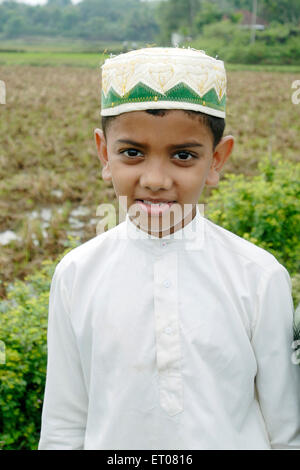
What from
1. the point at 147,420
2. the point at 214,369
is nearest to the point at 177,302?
the point at 214,369

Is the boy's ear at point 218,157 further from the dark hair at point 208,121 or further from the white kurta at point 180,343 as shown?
the white kurta at point 180,343

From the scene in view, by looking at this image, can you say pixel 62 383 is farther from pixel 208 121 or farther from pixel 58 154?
pixel 58 154

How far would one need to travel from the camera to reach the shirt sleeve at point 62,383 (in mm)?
1185

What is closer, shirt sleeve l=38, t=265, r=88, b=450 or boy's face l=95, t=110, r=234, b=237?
boy's face l=95, t=110, r=234, b=237

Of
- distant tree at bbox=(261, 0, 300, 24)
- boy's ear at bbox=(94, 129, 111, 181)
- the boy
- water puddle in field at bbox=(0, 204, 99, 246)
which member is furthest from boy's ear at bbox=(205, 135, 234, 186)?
distant tree at bbox=(261, 0, 300, 24)

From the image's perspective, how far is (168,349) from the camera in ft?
3.53

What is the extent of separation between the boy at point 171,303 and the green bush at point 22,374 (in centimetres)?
82

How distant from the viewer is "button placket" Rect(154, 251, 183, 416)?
1070 mm

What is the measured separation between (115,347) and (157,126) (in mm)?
521

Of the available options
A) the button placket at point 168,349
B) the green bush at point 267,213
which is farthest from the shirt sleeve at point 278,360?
the green bush at point 267,213

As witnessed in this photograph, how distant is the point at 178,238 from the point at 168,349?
0.27 m

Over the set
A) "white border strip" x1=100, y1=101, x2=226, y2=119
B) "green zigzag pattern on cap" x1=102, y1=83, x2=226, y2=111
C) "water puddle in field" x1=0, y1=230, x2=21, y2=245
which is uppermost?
"green zigzag pattern on cap" x1=102, y1=83, x2=226, y2=111

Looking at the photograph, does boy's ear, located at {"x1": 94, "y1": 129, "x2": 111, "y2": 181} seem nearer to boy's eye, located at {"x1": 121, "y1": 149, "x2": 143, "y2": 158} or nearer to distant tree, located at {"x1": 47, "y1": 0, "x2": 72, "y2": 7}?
boy's eye, located at {"x1": 121, "y1": 149, "x2": 143, "y2": 158}
